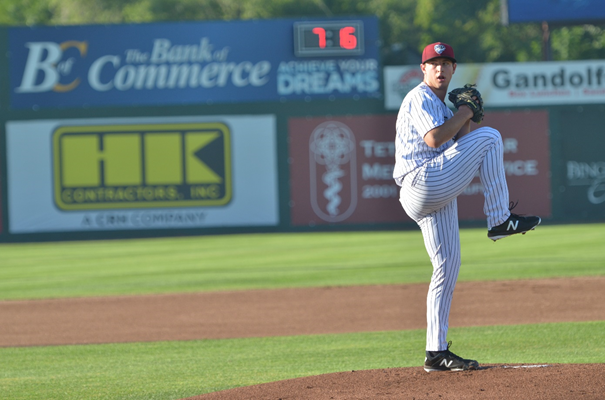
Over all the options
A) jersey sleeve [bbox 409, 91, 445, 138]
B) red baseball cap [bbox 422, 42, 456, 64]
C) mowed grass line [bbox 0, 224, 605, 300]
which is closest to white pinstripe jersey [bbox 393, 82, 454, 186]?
jersey sleeve [bbox 409, 91, 445, 138]

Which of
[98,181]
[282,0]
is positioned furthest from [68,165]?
[282,0]

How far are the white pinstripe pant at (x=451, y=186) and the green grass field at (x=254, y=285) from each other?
4.64 feet

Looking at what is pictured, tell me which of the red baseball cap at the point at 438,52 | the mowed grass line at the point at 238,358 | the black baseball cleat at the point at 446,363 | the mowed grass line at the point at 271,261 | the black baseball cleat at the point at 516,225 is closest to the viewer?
the black baseball cleat at the point at 516,225

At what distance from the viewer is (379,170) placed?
20812mm

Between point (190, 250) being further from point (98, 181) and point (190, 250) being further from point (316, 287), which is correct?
point (316, 287)

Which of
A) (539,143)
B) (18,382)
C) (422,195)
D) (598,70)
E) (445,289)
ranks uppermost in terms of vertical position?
(598,70)

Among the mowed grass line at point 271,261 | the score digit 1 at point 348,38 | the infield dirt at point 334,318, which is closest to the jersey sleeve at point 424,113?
the infield dirt at point 334,318

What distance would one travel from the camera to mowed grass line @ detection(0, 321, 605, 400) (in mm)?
5332

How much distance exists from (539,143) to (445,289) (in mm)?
17301

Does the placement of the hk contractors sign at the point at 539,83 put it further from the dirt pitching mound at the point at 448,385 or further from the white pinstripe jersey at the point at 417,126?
the dirt pitching mound at the point at 448,385

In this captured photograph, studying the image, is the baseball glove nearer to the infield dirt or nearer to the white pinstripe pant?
the white pinstripe pant

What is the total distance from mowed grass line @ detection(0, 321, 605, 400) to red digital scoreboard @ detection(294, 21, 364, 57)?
14272 mm

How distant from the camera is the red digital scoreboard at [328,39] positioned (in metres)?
20.8

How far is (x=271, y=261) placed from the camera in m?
14.6
